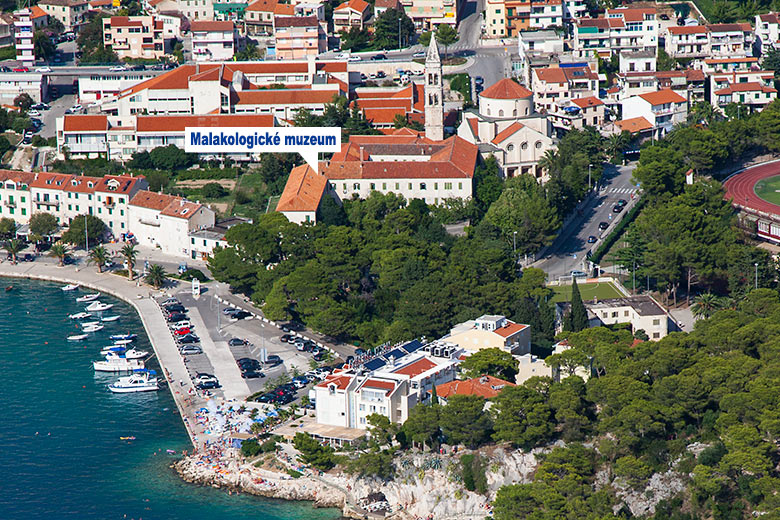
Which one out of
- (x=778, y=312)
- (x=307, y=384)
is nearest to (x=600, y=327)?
(x=778, y=312)

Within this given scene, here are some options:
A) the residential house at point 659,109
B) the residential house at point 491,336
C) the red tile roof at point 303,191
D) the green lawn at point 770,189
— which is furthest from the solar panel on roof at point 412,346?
the residential house at point 659,109

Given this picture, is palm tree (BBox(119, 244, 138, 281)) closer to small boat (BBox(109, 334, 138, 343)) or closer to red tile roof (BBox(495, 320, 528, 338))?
small boat (BBox(109, 334, 138, 343))

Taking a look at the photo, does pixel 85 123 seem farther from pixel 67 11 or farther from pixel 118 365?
pixel 118 365

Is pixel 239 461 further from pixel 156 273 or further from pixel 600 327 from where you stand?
pixel 156 273

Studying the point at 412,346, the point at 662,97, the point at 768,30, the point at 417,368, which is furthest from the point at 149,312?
the point at 768,30

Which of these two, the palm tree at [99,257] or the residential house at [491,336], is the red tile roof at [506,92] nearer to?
the palm tree at [99,257]
